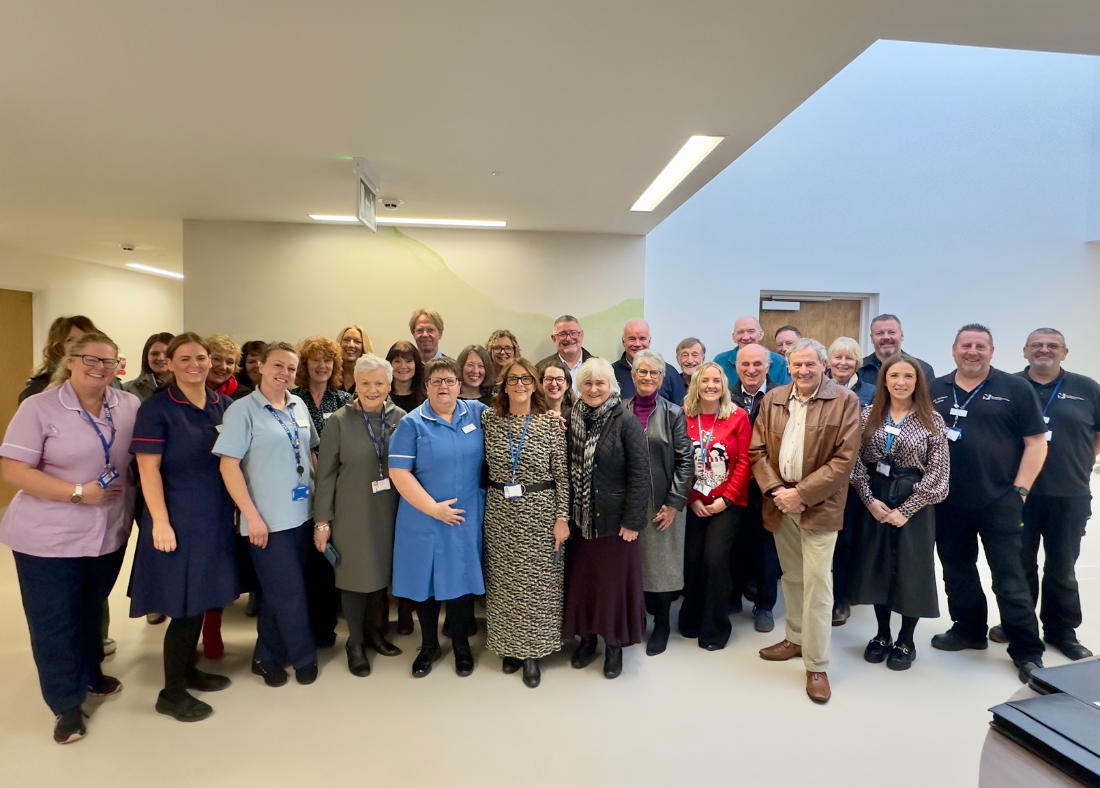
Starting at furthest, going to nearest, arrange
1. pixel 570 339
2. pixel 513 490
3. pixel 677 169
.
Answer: pixel 570 339 → pixel 677 169 → pixel 513 490

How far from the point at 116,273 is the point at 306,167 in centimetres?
685

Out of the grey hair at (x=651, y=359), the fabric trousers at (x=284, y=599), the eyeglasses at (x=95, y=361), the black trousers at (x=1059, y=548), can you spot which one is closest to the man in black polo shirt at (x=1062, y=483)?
the black trousers at (x=1059, y=548)

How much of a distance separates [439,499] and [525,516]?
1.44 ft

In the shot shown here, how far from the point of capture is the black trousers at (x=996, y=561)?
2.97m

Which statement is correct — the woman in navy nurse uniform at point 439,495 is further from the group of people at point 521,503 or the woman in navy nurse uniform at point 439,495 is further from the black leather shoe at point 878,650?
the black leather shoe at point 878,650

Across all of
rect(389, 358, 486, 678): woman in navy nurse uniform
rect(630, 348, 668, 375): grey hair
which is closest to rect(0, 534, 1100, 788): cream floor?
rect(389, 358, 486, 678): woman in navy nurse uniform

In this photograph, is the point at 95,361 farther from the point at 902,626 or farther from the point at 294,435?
the point at 902,626

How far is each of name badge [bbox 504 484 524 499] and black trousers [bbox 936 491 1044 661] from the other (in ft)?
7.97

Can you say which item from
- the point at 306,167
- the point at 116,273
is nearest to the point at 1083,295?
the point at 306,167

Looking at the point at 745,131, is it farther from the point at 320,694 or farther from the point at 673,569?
the point at 320,694

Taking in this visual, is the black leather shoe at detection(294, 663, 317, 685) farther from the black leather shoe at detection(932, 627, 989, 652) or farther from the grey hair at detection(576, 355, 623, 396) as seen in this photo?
the black leather shoe at detection(932, 627, 989, 652)

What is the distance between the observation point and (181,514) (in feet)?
8.20

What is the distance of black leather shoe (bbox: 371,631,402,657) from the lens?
3.19 meters

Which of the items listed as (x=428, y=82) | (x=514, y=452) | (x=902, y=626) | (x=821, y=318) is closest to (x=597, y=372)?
(x=514, y=452)
